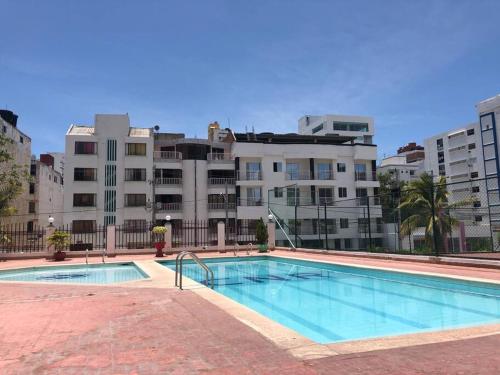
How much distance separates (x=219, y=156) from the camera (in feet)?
158

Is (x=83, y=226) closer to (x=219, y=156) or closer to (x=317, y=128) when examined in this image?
(x=219, y=156)

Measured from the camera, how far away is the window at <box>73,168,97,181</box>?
43406 millimetres

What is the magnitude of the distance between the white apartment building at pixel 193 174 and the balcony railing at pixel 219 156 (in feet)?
0.37

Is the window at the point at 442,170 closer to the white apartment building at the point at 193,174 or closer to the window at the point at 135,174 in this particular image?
the white apartment building at the point at 193,174

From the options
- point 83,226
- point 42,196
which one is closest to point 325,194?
point 83,226

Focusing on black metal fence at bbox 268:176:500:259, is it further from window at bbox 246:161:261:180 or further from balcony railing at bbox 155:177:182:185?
balcony railing at bbox 155:177:182:185

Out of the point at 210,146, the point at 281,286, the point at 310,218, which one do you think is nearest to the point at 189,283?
the point at 281,286

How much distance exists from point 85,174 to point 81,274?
28.9 meters

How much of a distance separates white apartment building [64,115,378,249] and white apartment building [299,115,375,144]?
25.0m

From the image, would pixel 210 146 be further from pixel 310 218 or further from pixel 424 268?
pixel 424 268

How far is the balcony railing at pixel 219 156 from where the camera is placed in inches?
1863

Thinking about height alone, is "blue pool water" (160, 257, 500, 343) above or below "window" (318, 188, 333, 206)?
below

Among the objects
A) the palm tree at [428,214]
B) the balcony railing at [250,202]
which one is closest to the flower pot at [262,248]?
the palm tree at [428,214]

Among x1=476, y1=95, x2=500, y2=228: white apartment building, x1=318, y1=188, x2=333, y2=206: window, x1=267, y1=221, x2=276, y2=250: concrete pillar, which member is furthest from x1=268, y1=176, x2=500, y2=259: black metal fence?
x1=476, y1=95, x2=500, y2=228: white apartment building
